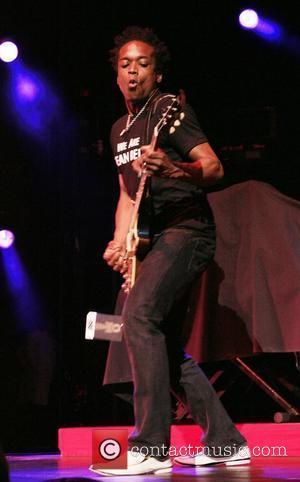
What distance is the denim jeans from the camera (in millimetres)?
3324

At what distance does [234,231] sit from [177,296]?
4.24 feet

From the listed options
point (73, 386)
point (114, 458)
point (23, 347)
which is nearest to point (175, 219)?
point (114, 458)

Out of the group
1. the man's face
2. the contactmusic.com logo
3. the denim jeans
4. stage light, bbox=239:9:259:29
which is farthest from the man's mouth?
stage light, bbox=239:9:259:29

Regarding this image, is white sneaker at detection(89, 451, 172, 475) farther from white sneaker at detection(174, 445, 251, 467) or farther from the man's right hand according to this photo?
the man's right hand

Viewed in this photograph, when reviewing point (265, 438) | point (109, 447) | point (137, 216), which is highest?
point (137, 216)

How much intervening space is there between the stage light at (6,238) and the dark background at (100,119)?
675mm

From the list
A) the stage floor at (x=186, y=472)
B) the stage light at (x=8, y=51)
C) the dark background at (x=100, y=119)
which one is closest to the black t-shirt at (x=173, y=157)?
the stage floor at (x=186, y=472)

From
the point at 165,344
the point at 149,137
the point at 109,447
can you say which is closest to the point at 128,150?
the point at 149,137

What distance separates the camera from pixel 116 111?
7.25 m

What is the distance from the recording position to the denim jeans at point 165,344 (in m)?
3.32

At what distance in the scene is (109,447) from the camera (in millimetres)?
3404

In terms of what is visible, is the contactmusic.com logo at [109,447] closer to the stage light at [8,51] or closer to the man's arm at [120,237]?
the man's arm at [120,237]

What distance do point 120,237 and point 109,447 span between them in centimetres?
100

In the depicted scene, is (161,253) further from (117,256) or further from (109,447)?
(109,447)
